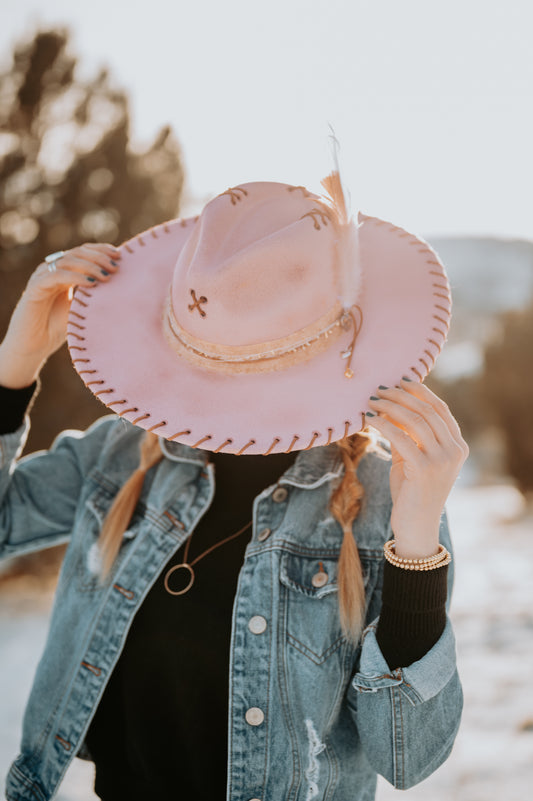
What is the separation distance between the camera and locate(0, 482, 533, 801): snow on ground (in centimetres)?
323

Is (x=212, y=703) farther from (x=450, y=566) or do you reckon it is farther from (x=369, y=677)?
(x=450, y=566)

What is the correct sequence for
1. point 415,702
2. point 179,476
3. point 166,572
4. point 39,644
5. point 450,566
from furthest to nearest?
point 39,644 < point 179,476 < point 166,572 < point 450,566 < point 415,702

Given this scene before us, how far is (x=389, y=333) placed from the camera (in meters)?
1.35

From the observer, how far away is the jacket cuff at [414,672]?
50.1 inches

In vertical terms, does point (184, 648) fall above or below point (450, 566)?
below

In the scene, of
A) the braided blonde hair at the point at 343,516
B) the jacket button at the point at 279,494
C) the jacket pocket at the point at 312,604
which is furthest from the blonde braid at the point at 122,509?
the jacket pocket at the point at 312,604

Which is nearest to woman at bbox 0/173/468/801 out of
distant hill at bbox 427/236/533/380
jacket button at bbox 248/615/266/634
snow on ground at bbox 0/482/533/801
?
jacket button at bbox 248/615/266/634

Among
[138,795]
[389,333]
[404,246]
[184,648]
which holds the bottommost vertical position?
[138,795]

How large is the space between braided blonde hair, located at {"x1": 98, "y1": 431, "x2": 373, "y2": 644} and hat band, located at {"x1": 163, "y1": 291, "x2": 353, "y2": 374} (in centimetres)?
37

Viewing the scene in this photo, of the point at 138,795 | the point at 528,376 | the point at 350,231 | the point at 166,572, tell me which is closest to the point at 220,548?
the point at 166,572

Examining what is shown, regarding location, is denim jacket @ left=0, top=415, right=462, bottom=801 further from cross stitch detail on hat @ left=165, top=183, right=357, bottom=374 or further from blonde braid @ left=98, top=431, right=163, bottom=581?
cross stitch detail on hat @ left=165, top=183, right=357, bottom=374

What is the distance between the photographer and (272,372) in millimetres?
1310

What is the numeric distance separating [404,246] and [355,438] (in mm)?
510

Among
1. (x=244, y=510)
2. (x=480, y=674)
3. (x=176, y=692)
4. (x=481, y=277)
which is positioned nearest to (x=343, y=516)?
(x=244, y=510)
